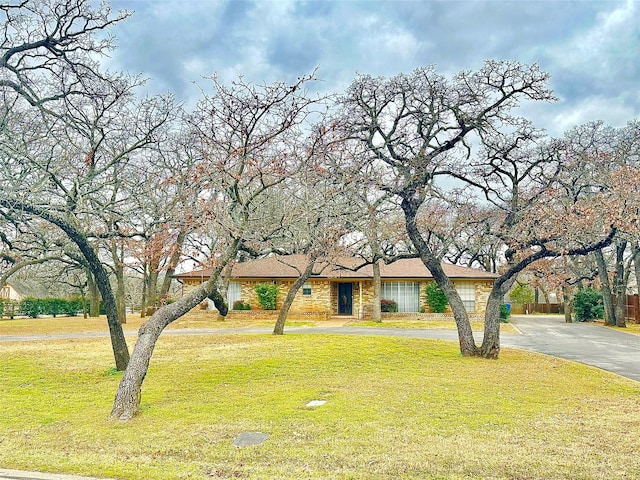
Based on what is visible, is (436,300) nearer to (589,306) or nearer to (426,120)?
(589,306)

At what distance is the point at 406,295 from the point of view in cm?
3033

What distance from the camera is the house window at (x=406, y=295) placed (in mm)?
30234

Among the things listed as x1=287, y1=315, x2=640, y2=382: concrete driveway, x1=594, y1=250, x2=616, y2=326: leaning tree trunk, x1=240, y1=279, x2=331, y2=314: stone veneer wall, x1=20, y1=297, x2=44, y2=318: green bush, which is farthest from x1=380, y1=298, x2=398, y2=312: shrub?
x1=20, y1=297, x2=44, y2=318: green bush

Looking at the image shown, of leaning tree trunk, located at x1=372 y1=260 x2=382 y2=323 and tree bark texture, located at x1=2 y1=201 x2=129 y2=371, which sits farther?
leaning tree trunk, located at x1=372 y1=260 x2=382 y2=323

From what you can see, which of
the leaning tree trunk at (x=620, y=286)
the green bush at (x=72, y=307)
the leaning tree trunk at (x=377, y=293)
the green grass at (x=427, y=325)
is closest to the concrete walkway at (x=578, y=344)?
the green grass at (x=427, y=325)

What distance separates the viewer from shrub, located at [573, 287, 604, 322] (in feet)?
105

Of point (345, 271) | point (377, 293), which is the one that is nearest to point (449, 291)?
point (377, 293)

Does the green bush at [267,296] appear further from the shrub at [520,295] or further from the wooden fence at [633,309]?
the shrub at [520,295]

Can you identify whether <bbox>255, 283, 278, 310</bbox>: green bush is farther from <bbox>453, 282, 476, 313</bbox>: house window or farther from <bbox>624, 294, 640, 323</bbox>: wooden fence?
<bbox>624, 294, 640, 323</bbox>: wooden fence

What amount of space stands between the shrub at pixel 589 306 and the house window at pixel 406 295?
425 inches

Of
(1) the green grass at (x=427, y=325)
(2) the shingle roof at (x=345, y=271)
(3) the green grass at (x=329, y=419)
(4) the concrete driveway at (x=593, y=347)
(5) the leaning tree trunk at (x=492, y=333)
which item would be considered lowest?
(4) the concrete driveway at (x=593, y=347)

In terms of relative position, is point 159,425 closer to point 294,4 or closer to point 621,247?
point 294,4

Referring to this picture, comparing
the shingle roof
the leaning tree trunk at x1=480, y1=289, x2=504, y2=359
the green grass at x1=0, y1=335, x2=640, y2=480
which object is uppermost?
the shingle roof

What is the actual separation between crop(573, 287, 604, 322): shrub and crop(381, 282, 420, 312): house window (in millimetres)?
10800
